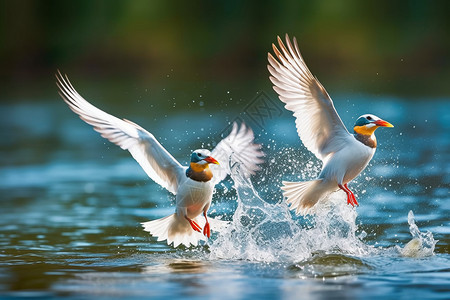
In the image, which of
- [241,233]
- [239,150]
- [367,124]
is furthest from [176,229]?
[367,124]

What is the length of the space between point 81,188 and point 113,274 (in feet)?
20.6

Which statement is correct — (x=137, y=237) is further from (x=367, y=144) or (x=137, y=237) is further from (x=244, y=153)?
(x=367, y=144)

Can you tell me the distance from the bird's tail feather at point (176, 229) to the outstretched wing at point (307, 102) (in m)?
1.50

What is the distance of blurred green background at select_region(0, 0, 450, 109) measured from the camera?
4044cm

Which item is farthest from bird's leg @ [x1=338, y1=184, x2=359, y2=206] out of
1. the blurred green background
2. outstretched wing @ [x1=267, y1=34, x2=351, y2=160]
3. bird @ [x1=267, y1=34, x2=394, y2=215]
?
the blurred green background

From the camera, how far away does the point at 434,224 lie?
457 inches

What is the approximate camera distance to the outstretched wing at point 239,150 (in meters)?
11.0

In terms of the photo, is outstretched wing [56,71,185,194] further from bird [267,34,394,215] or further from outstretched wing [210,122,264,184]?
bird [267,34,394,215]

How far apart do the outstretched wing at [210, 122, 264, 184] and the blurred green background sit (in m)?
25.1

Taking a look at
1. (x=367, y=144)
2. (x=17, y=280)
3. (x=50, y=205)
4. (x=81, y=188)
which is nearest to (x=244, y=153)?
(x=367, y=144)

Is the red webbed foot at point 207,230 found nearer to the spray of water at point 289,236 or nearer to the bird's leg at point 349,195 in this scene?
the spray of water at point 289,236

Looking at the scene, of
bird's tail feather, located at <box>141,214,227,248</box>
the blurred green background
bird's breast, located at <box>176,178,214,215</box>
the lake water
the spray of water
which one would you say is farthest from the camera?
the blurred green background

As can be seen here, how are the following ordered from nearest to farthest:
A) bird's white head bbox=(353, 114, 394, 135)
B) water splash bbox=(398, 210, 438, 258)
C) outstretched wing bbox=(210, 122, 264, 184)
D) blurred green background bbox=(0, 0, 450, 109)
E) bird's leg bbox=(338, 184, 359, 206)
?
water splash bbox=(398, 210, 438, 258)
bird's leg bbox=(338, 184, 359, 206)
bird's white head bbox=(353, 114, 394, 135)
outstretched wing bbox=(210, 122, 264, 184)
blurred green background bbox=(0, 0, 450, 109)

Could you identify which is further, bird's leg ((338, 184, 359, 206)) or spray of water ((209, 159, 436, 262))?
bird's leg ((338, 184, 359, 206))
